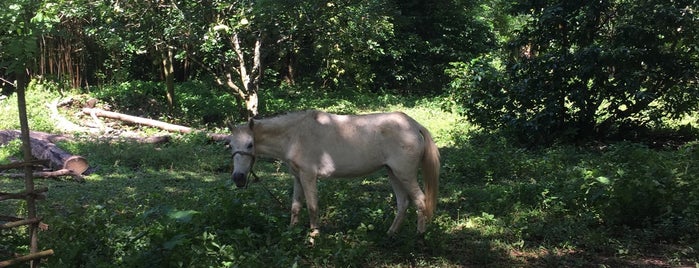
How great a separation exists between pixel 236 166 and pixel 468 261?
234 cm

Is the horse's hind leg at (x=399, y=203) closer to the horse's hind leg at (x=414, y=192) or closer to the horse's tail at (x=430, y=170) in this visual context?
the horse's hind leg at (x=414, y=192)

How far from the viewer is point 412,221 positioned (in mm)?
6219

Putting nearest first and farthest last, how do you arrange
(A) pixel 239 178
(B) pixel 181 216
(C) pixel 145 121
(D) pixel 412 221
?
(B) pixel 181 216
(A) pixel 239 178
(D) pixel 412 221
(C) pixel 145 121

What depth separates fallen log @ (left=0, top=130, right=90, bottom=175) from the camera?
9.49 m

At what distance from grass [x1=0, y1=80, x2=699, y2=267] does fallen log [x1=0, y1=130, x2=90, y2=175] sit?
57 centimetres

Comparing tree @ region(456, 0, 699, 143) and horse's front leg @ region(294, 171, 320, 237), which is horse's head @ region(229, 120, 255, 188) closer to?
horse's front leg @ region(294, 171, 320, 237)

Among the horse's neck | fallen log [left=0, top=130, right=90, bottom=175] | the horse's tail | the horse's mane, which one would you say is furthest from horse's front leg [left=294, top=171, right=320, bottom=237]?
fallen log [left=0, top=130, right=90, bottom=175]

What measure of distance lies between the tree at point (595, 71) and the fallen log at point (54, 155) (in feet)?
25.1

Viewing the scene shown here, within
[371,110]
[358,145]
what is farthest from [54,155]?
[371,110]

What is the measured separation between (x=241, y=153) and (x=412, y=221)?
1.97 metres

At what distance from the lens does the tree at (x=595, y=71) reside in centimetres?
1030

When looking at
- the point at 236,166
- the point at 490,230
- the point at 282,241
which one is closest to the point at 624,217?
the point at 490,230

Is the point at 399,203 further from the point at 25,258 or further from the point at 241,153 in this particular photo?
the point at 25,258

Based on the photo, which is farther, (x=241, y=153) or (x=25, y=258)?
(x=241, y=153)
